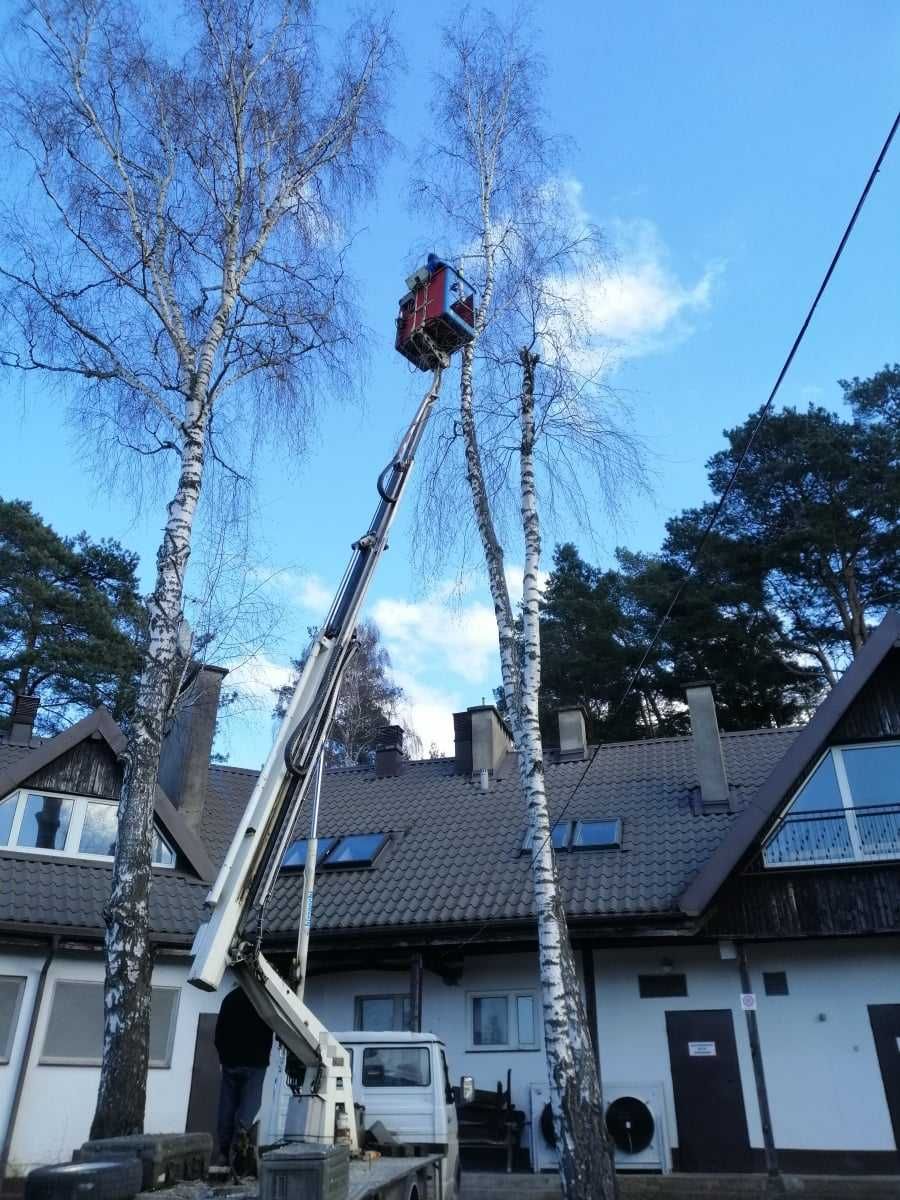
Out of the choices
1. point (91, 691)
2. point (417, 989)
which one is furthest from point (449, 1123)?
point (91, 691)

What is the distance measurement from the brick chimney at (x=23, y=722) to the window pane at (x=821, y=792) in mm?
13764

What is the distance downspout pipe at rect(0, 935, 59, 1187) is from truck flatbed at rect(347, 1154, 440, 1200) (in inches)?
274

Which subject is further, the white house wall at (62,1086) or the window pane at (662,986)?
the window pane at (662,986)

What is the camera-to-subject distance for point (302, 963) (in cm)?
708

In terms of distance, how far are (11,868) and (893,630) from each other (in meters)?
13.3

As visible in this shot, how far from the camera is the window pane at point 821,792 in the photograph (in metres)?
12.9

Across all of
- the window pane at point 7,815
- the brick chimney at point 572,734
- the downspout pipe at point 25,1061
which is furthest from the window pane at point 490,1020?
the window pane at point 7,815

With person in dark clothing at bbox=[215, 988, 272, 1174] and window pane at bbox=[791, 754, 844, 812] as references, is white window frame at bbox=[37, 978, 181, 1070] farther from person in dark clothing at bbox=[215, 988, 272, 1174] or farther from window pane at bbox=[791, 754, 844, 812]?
window pane at bbox=[791, 754, 844, 812]

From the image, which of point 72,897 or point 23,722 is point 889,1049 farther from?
point 23,722

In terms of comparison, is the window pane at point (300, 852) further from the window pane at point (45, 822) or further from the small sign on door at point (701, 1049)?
the small sign on door at point (701, 1049)

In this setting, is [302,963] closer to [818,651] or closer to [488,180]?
[488,180]

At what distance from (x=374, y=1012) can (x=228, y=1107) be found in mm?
7592

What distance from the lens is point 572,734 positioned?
724 inches

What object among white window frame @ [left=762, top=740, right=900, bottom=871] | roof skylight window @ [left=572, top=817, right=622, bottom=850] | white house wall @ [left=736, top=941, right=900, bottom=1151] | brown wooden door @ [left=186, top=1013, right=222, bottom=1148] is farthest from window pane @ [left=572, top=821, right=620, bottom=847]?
brown wooden door @ [left=186, top=1013, right=222, bottom=1148]
